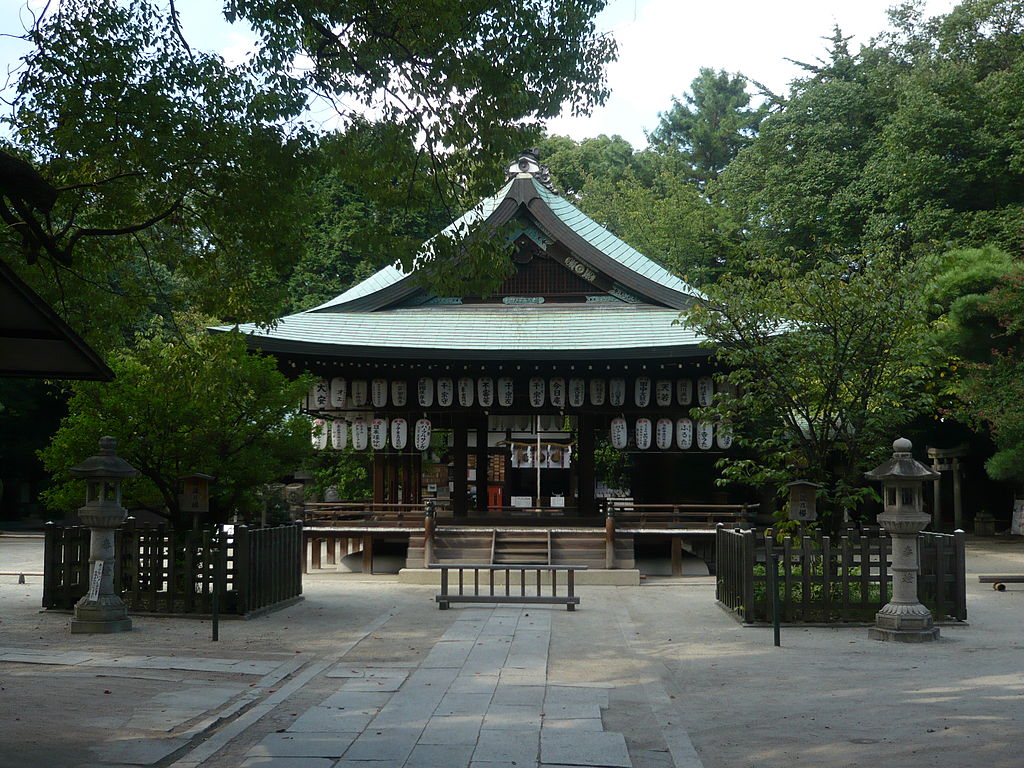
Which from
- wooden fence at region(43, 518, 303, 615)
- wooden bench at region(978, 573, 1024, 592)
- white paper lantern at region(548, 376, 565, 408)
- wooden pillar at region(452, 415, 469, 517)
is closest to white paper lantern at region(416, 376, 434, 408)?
wooden pillar at region(452, 415, 469, 517)

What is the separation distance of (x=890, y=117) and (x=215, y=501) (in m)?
29.4

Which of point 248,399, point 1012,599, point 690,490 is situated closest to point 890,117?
point 690,490

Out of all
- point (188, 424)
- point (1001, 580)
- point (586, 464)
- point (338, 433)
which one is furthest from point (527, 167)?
point (1001, 580)

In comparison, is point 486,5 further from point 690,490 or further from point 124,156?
point 690,490

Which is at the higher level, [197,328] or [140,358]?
[197,328]

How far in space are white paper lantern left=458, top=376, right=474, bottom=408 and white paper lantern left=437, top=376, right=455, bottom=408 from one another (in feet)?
0.70

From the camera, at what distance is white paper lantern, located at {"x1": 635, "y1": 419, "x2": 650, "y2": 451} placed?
23.2 metres

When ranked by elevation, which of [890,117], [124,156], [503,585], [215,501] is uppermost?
[890,117]

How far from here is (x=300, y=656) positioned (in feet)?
36.9

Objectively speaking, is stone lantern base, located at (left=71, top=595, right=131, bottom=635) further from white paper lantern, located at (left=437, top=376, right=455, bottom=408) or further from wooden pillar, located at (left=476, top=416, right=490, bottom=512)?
wooden pillar, located at (left=476, top=416, right=490, bottom=512)

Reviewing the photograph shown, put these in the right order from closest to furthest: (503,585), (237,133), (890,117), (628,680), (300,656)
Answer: (628,680)
(300,656)
(237,133)
(503,585)
(890,117)

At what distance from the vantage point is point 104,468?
1291 centimetres

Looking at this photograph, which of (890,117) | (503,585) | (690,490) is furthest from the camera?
(890,117)

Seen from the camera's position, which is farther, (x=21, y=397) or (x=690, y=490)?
(x=21, y=397)
